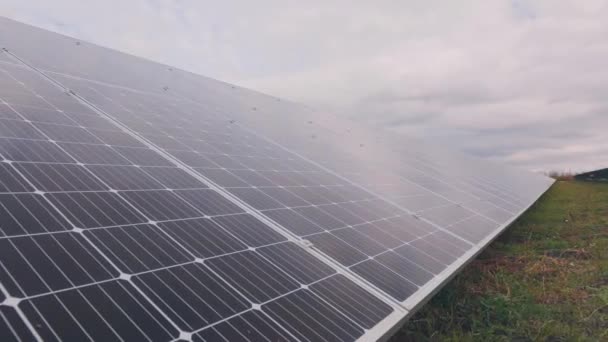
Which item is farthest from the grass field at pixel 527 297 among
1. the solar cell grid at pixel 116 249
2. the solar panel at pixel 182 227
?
the solar cell grid at pixel 116 249

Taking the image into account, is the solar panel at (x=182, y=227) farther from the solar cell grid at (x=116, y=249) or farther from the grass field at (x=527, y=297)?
the grass field at (x=527, y=297)

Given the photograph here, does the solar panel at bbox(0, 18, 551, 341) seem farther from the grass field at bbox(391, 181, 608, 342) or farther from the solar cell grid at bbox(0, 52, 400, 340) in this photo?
the grass field at bbox(391, 181, 608, 342)

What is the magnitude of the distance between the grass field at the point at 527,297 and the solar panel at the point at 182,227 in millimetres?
1003

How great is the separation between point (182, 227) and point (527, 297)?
6.94 meters

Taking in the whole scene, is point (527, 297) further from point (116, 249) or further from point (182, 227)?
point (116, 249)

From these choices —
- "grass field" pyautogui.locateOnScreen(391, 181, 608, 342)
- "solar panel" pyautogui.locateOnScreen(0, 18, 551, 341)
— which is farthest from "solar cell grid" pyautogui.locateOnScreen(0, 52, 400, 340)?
"grass field" pyautogui.locateOnScreen(391, 181, 608, 342)

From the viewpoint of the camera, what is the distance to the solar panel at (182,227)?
377cm

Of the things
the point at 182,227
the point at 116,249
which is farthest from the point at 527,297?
the point at 116,249

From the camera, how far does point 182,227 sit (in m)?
5.43

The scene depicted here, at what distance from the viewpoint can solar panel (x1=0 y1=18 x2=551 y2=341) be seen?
377 centimetres

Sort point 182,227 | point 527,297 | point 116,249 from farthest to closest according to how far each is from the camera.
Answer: point 527,297 → point 182,227 → point 116,249

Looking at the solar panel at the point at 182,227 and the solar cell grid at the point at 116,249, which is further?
the solar panel at the point at 182,227

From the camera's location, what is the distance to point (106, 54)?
1562cm

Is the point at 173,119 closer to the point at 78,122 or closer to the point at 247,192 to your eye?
the point at 78,122
